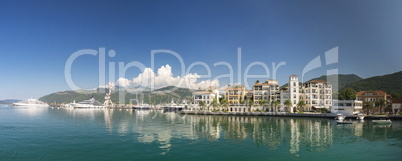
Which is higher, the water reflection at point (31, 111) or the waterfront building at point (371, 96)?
the waterfront building at point (371, 96)

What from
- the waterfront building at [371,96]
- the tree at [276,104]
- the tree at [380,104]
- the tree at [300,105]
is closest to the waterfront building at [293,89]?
the tree at [300,105]

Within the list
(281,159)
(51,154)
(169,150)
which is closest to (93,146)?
(51,154)

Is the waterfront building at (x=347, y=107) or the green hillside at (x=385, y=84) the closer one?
the waterfront building at (x=347, y=107)

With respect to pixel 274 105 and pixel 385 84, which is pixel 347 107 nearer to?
pixel 274 105

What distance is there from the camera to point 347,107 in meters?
73.4

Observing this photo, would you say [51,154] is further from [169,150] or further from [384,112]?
[384,112]

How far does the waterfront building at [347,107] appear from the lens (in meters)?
73.0

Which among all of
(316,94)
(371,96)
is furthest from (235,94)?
(371,96)

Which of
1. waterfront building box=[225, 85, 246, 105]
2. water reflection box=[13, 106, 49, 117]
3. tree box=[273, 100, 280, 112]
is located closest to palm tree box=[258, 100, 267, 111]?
tree box=[273, 100, 280, 112]

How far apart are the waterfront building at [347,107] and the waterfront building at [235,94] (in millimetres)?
34136

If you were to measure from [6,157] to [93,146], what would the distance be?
731 centimetres

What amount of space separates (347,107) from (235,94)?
39894 millimetres

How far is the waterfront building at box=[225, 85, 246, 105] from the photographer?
97.8 meters

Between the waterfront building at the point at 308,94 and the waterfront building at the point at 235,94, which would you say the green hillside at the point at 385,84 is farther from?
the waterfront building at the point at 235,94
